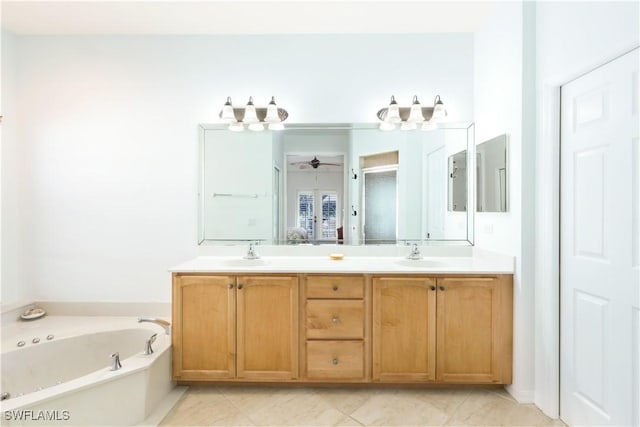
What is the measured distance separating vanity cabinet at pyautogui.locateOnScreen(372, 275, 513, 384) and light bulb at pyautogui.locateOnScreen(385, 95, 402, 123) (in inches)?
49.3

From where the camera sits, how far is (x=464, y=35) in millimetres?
2512

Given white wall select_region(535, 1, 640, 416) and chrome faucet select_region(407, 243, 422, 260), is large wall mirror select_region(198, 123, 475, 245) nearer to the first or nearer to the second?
chrome faucet select_region(407, 243, 422, 260)

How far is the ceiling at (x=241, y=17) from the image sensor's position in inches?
86.9

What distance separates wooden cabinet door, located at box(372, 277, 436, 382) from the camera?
6.60 feet

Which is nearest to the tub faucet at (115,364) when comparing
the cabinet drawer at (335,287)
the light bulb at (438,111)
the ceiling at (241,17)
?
the cabinet drawer at (335,287)

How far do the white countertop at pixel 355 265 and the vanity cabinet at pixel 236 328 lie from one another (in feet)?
0.22

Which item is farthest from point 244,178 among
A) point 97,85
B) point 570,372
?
point 570,372

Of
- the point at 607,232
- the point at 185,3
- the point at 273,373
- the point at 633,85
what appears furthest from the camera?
the point at 185,3

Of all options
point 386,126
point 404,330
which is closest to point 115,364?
point 404,330

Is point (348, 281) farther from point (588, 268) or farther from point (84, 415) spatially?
point (84, 415)

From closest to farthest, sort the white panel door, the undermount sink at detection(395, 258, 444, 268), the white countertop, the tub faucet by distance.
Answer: the white panel door, the tub faucet, the white countertop, the undermount sink at detection(395, 258, 444, 268)

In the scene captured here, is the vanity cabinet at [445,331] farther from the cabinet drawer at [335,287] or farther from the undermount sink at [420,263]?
the undermount sink at [420,263]

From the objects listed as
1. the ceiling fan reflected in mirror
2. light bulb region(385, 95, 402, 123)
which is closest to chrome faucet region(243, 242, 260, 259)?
the ceiling fan reflected in mirror

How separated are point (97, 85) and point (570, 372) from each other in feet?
12.7
